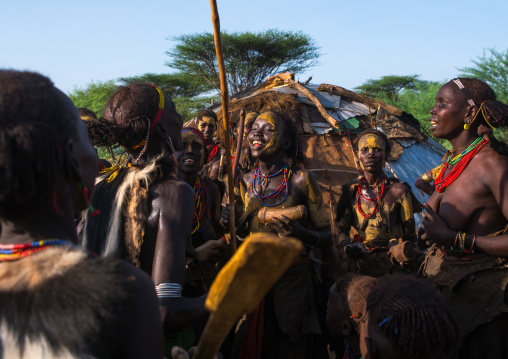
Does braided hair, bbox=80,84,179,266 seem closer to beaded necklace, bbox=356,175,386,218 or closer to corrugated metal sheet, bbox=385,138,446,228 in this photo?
beaded necklace, bbox=356,175,386,218

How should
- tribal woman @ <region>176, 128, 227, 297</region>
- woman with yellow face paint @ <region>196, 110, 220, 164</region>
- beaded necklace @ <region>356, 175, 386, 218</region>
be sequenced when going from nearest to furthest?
tribal woman @ <region>176, 128, 227, 297</region> < beaded necklace @ <region>356, 175, 386, 218</region> < woman with yellow face paint @ <region>196, 110, 220, 164</region>

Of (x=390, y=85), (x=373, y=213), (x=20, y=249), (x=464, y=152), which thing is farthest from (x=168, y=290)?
(x=390, y=85)

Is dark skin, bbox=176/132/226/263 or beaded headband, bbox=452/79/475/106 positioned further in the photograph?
dark skin, bbox=176/132/226/263

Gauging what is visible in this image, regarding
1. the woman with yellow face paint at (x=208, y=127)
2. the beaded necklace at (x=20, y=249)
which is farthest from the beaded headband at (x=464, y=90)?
the woman with yellow face paint at (x=208, y=127)

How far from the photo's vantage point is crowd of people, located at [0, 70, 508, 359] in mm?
1274

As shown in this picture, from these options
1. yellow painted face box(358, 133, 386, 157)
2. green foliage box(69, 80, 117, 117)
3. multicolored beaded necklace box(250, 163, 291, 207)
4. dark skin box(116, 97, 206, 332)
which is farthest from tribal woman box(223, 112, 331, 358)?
green foliage box(69, 80, 117, 117)

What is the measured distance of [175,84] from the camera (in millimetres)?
27688

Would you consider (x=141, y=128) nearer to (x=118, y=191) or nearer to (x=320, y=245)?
(x=118, y=191)

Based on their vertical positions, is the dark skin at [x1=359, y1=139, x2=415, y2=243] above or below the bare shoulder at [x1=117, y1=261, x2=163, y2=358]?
below

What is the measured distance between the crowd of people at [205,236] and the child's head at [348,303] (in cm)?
1

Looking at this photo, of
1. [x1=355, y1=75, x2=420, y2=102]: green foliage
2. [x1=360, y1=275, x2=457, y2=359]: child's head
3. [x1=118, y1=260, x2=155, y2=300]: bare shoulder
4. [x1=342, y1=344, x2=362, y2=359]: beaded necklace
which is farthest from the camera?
[x1=355, y1=75, x2=420, y2=102]: green foliage

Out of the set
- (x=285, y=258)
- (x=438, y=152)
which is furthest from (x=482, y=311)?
(x=438, y=152)

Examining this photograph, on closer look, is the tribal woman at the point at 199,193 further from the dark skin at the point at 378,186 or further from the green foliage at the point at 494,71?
the green foliage at the point at 494,71

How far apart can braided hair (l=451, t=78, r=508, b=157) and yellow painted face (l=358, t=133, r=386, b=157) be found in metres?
1.97
